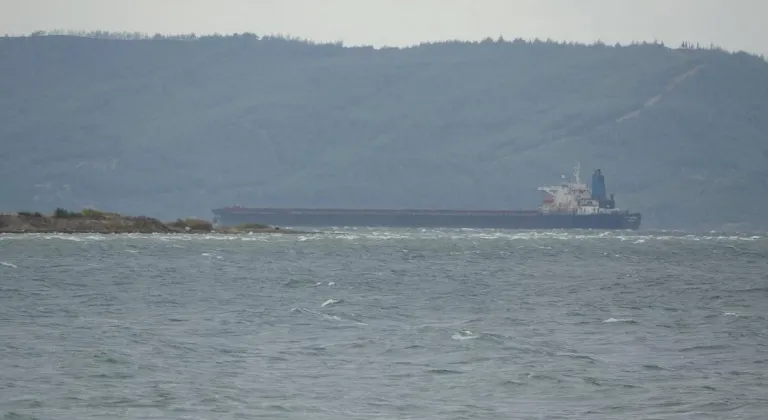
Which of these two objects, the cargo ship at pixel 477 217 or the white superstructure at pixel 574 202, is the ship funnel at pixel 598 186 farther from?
the white superstructure at pixel 574 202

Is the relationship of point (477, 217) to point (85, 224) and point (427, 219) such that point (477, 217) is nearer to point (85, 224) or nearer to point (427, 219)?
point (427, 219)

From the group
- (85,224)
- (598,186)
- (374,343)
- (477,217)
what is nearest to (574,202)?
(598,186)

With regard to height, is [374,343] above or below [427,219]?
below

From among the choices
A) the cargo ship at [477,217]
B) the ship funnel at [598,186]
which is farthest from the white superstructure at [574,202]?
the ship funnel at [598,186]

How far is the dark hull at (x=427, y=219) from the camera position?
172625 mm

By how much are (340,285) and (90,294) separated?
9.77 metres

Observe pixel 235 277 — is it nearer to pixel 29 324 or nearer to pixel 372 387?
pixel 29 324

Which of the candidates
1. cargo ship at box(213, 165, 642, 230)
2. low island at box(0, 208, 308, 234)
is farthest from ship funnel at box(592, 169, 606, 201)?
low island at box(0, 208, 308, 234)

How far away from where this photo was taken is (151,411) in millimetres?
22781

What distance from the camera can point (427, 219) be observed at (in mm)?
175125

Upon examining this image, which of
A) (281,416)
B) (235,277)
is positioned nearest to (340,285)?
(235,277)

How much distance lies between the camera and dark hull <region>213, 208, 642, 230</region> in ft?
566

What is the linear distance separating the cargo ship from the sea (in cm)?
11392

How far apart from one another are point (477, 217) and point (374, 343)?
14343 centimetres
